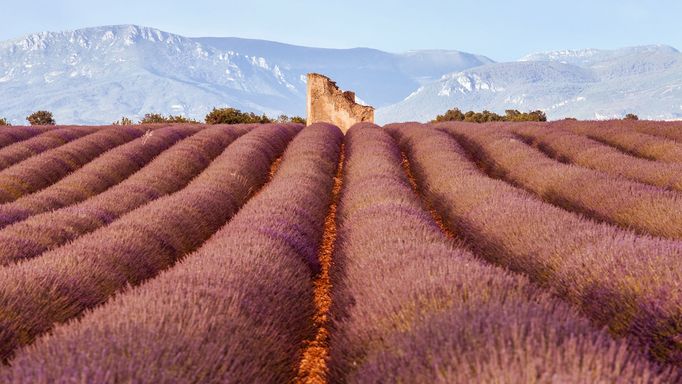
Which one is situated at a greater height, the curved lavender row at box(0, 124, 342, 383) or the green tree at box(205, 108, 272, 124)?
the curved lavender row at box(0, 124, 342, 383)

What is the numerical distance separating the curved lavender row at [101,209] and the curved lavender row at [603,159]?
22.3ft

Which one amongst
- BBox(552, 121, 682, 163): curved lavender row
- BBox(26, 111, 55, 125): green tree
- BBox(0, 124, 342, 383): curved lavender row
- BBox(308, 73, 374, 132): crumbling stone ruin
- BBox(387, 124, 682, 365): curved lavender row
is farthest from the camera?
BBox(26, 111, 55, 125): green tree

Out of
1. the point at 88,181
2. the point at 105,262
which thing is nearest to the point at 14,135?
the point at 88,181

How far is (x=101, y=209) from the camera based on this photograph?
6969 mm

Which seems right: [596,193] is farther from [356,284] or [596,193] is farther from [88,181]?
[88,181]

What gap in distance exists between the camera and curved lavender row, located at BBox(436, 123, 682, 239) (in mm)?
5363

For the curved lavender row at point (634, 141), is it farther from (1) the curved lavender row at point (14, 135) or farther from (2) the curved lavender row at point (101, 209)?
(1) the curved lavender row at point (14, 135)

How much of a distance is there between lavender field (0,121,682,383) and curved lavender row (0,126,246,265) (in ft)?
0.11

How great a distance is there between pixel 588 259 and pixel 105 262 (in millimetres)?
3304

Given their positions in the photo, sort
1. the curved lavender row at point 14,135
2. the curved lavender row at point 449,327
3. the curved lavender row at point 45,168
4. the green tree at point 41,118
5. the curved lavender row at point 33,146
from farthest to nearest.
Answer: the green tree at point 41,118, the curved lavender row at point 14,135, the curved lavender row at point 33,146, the curved lavender row at point 45,168, the curved lavender row at point 449,327

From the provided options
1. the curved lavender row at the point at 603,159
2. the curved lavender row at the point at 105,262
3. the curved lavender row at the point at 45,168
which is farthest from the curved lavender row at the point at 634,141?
the curved lavender row at the point at 45,168

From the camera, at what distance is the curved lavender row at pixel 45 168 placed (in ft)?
30.8

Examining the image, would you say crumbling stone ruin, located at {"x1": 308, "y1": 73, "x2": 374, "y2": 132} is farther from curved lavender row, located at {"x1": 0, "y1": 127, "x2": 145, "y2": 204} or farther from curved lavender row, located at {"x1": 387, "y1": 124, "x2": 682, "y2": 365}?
curved lavender row, located at {"x1": 387, "y1": 124, "x2": 682, "y2": 365}

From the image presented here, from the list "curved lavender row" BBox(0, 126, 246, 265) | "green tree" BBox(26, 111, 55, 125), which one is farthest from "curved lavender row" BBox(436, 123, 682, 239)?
"green tree" BBox(26, 111, 55, 125)
